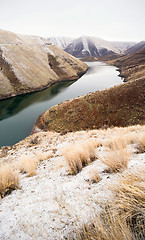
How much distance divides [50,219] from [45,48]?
8548cm

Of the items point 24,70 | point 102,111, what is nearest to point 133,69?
point 102,111

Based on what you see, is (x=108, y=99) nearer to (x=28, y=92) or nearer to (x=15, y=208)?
(x=15, y=208)

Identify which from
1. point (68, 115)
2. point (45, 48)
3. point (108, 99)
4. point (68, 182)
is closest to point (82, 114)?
point (68, 115)

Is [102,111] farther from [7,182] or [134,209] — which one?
[134,209]

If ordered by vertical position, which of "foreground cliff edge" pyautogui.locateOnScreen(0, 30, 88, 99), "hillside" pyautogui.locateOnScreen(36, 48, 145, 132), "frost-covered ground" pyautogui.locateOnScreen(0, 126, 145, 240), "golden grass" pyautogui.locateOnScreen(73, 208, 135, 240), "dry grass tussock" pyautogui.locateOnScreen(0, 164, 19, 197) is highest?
"foreground cliff edge" pyautogui.locateOnScreen(0, 30, 88, 99)

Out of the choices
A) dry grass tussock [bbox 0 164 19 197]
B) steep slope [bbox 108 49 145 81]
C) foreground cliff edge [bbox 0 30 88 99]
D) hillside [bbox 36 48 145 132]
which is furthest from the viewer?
steep slope [bbox 108 49 145 81]

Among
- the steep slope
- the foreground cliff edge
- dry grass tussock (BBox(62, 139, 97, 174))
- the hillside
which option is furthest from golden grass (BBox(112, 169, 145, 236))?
the foreground cliff edge

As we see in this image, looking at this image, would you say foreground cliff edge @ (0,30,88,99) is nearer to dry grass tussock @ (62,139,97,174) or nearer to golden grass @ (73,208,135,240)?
dry grass tussock @ (62,139,97,174)

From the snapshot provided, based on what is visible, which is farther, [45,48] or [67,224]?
[45,48]

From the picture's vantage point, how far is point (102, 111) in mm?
17766

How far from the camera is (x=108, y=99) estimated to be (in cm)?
1961

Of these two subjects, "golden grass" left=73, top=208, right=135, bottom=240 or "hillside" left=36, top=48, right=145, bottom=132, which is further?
"hillside" left=36, top=48, right=145, bottom=132

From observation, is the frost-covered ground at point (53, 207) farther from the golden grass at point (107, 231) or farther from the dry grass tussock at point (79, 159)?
the dry grass tussock at point (79, 159)

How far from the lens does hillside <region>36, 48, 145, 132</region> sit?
1606 cm
